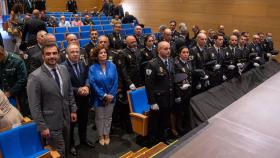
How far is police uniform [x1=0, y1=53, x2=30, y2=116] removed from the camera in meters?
2.78

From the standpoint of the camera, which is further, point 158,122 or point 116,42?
point 116,42

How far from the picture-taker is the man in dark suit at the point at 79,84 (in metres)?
2.89

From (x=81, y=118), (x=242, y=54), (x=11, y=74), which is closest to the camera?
(x=11, y=74)

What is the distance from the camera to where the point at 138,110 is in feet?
11.1

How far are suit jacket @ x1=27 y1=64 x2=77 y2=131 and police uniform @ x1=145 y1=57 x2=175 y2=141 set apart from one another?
992 millimetres

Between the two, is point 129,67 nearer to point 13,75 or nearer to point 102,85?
point 102,85

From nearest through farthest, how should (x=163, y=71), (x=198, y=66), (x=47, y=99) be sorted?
(x=47, y=99)
(x=163, y=71)
(x=198, y=66)

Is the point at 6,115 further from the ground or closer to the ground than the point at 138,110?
further from the ground

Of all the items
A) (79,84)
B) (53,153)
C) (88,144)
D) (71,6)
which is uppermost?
(71,6)

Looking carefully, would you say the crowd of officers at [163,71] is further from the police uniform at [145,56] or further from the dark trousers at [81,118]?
the dark trousers at [81,118]

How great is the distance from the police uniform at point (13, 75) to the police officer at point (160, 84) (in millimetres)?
1456

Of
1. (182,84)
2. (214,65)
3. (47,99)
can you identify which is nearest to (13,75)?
(47,99)

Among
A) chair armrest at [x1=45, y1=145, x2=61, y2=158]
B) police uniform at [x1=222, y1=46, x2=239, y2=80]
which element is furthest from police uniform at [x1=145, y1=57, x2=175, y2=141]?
police uniform at [x1=222, y1=46, x2=239, y2=80]

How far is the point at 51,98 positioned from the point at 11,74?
0.91 metres
